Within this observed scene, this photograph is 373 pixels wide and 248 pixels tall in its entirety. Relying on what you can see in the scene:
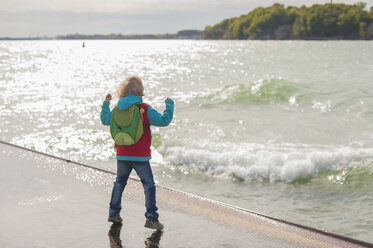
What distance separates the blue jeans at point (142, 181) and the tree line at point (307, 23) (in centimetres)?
13602

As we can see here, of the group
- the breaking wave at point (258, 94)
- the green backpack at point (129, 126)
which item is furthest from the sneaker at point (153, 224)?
the breaking wave at point (258, 94)

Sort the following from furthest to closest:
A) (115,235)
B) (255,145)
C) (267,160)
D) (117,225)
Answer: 1. (255,145)
2. (267,160)
3. (117,225)
4. (115,235)

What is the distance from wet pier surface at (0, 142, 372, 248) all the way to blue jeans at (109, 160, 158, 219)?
159 mm

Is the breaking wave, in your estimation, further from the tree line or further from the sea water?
the tree line

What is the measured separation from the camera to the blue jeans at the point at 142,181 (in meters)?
3.77

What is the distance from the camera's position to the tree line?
133 metres

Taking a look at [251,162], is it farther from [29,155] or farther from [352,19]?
[352,19]

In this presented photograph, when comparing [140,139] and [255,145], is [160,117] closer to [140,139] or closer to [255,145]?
[140,139]

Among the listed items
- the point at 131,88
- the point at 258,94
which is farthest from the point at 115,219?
the point at 258,94

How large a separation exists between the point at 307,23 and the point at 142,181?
146678mm

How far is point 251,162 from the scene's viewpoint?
8531 millimetres

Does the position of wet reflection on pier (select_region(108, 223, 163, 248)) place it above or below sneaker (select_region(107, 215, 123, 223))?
below

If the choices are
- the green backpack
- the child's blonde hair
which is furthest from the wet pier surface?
the child's blonde hair

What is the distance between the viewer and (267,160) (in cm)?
853
